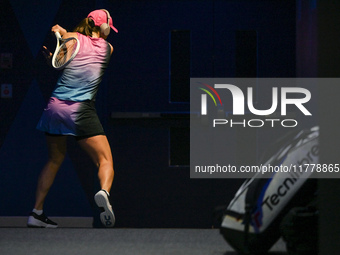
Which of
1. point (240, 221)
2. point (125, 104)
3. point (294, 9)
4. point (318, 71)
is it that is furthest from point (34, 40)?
point (318, 71)

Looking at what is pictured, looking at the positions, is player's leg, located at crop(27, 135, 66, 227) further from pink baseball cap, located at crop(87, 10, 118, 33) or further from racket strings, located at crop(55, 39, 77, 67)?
pink baseball cap, located at crop(87, 10, 118, 33)

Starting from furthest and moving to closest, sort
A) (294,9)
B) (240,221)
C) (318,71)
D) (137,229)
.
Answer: (294,9) → (137,229) → (240,221) → (318,71)

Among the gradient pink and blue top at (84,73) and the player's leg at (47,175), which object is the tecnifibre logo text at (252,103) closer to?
the gradient pink and blue top at (84,73)

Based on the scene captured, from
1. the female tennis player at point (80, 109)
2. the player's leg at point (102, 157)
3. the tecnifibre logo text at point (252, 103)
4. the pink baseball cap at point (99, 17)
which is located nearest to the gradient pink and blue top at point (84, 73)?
the female tennis player at point (80, 109)

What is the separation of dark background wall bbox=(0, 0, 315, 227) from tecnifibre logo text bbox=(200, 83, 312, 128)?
4.3 inches

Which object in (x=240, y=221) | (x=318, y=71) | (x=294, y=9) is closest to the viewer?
(x=318, y=71)

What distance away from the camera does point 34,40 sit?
4.69 meters

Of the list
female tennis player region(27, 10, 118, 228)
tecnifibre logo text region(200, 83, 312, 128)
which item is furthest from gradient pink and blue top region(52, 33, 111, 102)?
Result: tecnifibre logo text region(200, 83, 312, 128)

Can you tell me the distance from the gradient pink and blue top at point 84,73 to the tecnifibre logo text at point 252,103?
2.84 ft

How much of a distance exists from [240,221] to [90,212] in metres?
1.86

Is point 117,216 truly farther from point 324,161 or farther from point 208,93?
point 324,161

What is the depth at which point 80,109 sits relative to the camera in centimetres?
418

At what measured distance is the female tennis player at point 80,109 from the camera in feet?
13.6

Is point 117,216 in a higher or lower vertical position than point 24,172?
lower
